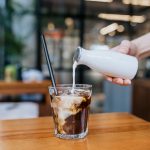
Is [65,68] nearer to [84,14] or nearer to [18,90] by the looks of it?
[84,14]

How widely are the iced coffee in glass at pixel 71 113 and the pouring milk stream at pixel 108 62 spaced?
9 cm

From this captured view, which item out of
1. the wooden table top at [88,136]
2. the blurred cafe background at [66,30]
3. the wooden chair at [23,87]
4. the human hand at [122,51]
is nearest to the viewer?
the wooden table top at [88,136]

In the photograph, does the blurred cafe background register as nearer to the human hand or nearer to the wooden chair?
the wooden chair

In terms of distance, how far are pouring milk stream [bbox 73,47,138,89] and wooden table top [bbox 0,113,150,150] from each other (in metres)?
0.18

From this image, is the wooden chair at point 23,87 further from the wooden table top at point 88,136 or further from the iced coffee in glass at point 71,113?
the iced coffee in glass at point 71,113

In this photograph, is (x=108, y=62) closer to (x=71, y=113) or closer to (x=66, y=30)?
(x=71, y=113)

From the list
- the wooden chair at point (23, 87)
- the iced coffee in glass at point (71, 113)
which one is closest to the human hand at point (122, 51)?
the iced coffee in glass at point (71, 113)

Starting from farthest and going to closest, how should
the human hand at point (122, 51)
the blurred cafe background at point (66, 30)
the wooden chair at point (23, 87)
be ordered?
the blurred cafe background at point (66, 30) < the wooden chair at point (23, 87) < the human hand at point (122, 51)

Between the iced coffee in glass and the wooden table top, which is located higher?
the iced coffee in glass

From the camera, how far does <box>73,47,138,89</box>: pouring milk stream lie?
810 mm

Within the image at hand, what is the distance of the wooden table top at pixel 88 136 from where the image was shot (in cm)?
72

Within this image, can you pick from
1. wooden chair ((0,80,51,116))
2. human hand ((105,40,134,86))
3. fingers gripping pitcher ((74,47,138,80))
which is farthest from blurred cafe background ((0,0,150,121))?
fingers gripping pitcher ((74,47,138,80))

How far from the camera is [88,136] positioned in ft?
2.65

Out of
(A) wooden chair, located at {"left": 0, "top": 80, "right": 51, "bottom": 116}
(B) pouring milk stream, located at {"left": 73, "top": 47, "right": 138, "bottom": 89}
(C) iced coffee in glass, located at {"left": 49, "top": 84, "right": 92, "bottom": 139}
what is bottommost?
(A) wooden chair, located at {"left": 0, "top": 80, "right": 51, "bottom": 116}
